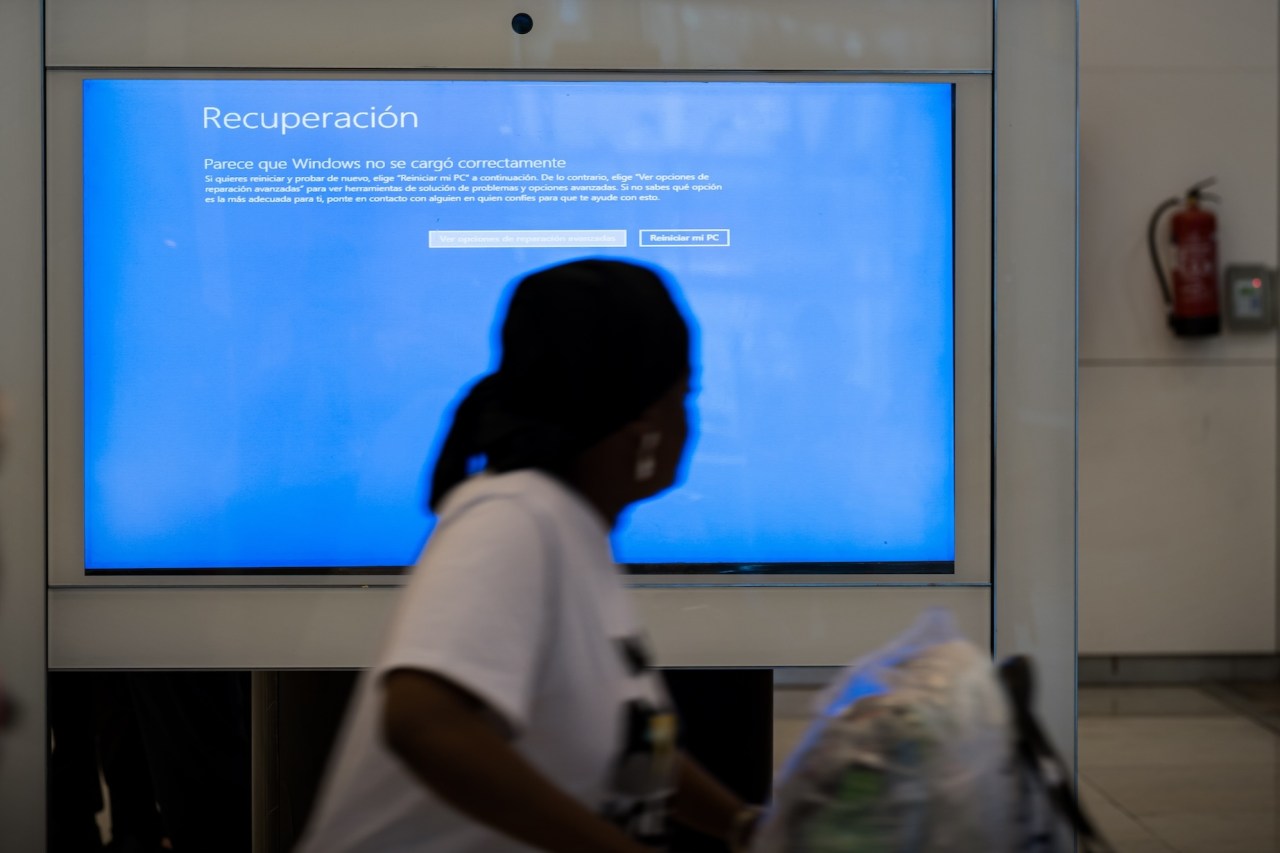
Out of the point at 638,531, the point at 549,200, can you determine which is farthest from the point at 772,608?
the point at 549,200

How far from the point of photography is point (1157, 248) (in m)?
5.50

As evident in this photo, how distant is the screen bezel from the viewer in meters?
2.88

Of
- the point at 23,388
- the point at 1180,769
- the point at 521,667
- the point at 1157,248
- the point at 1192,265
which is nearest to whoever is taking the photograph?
the point at 521,667

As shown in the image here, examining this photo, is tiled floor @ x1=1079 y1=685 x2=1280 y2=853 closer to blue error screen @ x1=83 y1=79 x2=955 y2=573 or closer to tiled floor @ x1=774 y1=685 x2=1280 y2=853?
tiled floor @ x1=774 y1=685 x2=1280 y2=853

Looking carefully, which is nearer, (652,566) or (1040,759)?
(1040,759)

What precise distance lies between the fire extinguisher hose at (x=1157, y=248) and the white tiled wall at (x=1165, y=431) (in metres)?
0.04

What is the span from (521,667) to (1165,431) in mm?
5165

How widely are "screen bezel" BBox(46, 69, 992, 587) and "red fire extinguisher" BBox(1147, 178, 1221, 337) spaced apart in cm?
290

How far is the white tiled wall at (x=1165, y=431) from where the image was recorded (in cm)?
549

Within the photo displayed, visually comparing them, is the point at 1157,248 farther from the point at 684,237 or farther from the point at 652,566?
the point at 652,566

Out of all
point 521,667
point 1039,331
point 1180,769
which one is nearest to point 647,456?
point 521,667

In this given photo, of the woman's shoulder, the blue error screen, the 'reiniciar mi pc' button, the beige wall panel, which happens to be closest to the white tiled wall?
the beige wall panel

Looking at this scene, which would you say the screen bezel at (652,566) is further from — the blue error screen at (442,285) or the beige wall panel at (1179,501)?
the beige wall panel at (1179,501)

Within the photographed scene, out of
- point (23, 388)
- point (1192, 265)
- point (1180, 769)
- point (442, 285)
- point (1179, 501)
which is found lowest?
point (1180, 769)
